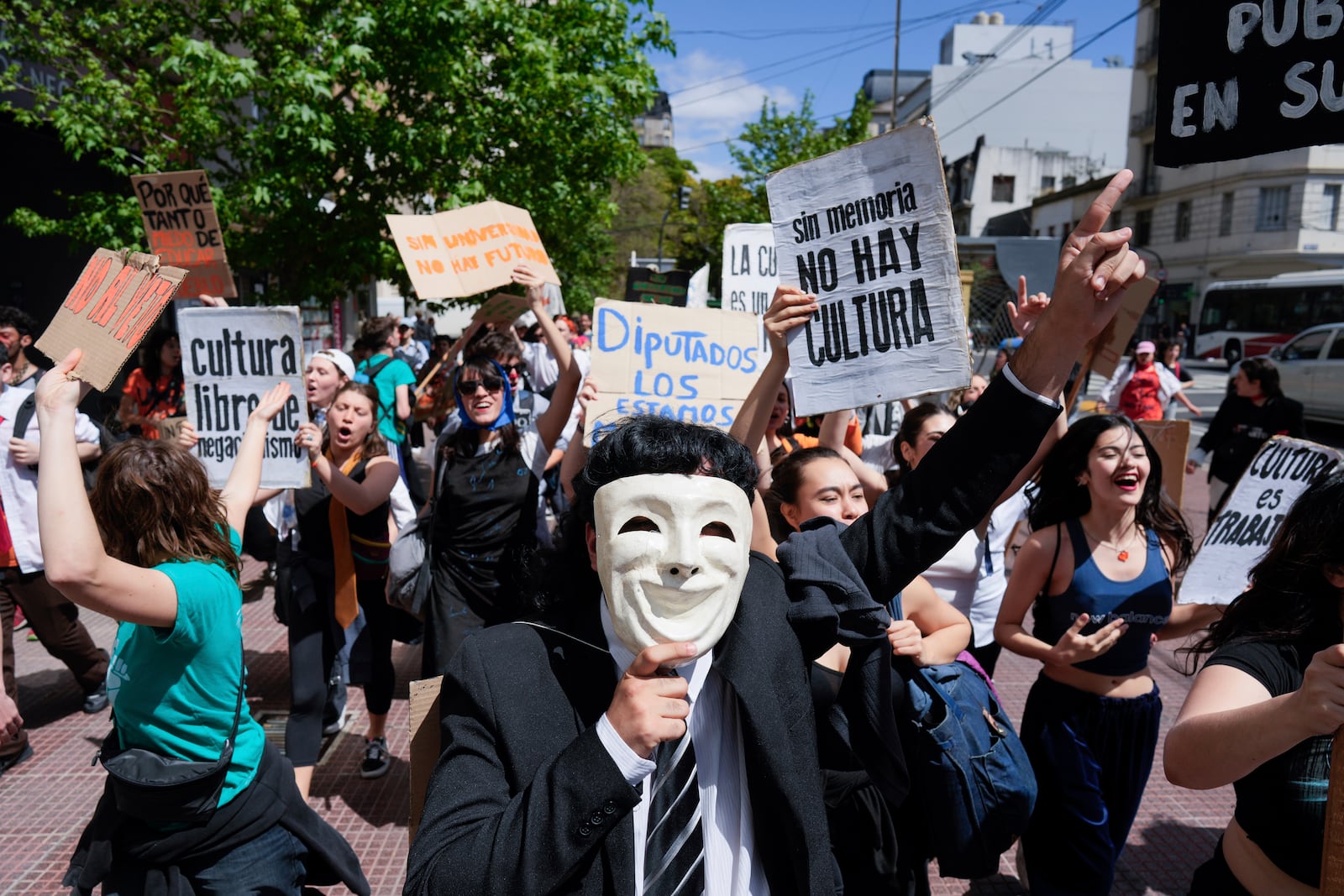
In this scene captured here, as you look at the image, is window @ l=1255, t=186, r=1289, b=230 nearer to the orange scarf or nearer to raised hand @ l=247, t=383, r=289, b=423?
the orange scarf

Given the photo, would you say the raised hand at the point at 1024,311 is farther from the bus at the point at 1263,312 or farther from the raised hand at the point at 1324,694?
the bus at the point at 1263,312

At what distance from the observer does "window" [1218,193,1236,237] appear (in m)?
37.2

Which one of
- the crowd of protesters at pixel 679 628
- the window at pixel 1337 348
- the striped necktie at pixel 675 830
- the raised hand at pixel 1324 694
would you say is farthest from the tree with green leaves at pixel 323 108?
the window at pixel 1337 348

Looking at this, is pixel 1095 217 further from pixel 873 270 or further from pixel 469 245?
pixel 469 245

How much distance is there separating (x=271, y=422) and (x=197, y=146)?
606cm

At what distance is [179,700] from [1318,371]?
67.0 ft

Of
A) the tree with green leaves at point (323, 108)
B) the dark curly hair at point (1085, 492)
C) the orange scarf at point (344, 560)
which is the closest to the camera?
the dark curly hair at point (1085, 492)

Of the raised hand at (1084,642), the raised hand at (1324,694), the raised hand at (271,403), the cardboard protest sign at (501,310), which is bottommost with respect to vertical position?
the raised hand at (1084,642)

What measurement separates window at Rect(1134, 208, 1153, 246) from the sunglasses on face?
45.4m

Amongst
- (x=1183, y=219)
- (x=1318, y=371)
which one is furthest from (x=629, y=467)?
(x=1183, y=219)

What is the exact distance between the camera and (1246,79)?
6.16ft

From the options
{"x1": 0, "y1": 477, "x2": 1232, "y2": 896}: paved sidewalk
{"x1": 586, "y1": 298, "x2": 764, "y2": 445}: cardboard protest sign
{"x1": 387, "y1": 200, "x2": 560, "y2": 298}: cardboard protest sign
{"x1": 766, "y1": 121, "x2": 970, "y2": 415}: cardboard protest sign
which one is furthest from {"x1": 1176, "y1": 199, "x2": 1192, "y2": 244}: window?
{"x1": 766, "y1": 121, "x2": 970, "y2": 415}: cardboard protest sign

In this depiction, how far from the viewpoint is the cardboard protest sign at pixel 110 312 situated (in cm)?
295

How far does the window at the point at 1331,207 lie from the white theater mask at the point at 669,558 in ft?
138
